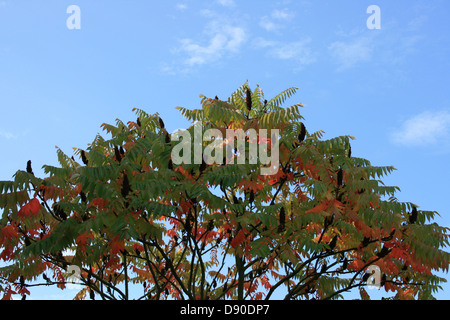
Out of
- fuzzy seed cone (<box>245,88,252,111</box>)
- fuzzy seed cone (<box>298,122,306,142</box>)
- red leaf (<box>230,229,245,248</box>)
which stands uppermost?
fuzzy seed cone (<box>245,88,252,111</box>)

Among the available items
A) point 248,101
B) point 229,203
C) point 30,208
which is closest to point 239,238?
point 229,203

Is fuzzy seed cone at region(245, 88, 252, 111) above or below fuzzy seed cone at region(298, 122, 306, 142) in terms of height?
above

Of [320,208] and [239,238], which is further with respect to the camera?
[239,238]

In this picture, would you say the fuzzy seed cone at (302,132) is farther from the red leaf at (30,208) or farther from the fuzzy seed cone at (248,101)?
the red leaf at (30,208)

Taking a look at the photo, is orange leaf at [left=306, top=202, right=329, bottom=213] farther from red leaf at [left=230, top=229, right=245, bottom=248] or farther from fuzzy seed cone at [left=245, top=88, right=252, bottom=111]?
fuzzy seed cone at [left=245, top=88, right=252, bottom=111]

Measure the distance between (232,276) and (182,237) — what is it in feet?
6.92

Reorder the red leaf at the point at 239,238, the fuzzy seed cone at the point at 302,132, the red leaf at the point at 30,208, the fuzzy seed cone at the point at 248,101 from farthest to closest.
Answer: the fuzzy seed cone at the point at 248,101, the fuzzy seed cone at the point at 302,132, the red leaf at the point at 239,238, the red leaf at the point at 30,208

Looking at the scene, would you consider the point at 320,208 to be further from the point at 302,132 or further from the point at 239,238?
the point at 302,132

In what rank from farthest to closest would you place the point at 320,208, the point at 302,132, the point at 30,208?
the point at 302,132 < the point at 320,208 < the point at 30,208

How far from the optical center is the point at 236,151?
9523 mm

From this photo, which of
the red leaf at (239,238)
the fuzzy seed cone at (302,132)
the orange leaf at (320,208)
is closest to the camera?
the orange leaf at (320,208)

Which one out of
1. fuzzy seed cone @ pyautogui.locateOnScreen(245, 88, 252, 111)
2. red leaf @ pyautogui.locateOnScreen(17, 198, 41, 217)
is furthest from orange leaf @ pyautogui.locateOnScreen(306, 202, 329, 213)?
red leaf @ pyautogui.locateOnScreen(17, 198, 41, 217)

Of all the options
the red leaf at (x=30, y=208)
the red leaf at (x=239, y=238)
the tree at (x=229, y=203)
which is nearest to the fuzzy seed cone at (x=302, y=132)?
the tree at (x=229, y=203)
